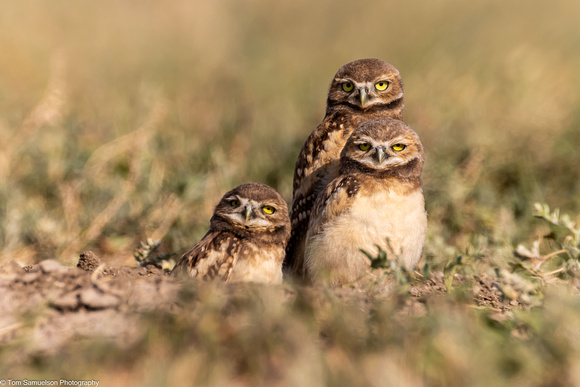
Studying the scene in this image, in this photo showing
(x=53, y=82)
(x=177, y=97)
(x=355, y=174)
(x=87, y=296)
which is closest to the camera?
(x=87, y=296)

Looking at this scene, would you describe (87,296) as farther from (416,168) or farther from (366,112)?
(366,112)

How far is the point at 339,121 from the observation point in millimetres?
5418

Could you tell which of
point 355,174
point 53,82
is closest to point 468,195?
point 355,174

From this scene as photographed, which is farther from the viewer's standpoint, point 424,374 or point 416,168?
point 416,168

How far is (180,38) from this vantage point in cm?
1269

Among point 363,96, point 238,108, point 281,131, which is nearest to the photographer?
point 363,96

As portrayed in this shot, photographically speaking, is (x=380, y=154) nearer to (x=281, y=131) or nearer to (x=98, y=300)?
(x=98, y=300)

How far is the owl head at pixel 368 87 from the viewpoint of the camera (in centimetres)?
535

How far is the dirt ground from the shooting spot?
3.12 meters

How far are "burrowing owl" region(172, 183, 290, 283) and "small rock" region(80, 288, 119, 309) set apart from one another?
1.07 m

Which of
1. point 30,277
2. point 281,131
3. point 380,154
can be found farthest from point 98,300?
point 281,131

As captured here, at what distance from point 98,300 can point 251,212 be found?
148cm

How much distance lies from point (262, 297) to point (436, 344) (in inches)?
30.4

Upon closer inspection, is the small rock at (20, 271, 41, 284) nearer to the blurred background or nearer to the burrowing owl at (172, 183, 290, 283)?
the burrowing owl at (172, 183, 290, 283)
